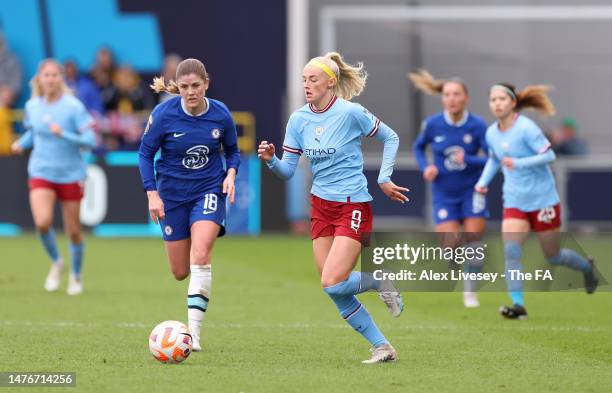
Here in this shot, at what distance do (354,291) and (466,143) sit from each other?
492cm

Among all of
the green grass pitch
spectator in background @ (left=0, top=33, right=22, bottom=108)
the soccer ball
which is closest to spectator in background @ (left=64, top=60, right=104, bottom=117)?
spectator in background @ (left=0, top=33, right=22, bottom=108)

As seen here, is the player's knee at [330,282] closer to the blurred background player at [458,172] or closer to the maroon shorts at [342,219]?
the maroon shorts at [342,219]

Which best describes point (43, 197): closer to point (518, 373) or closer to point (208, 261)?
point (208, 261)

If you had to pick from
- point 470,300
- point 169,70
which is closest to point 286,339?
point 470,300

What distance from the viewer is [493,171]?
12531mm

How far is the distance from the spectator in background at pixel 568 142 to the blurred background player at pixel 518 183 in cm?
1169

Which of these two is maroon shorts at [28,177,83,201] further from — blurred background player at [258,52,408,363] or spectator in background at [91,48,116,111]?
spectator in background at [91,48,116,111]

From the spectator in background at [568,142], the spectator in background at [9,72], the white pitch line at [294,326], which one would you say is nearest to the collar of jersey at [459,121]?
the white pitch line at [294,326]

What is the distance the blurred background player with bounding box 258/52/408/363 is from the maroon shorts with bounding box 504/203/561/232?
11.0ft

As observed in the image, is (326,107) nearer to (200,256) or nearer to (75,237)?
(200,256)

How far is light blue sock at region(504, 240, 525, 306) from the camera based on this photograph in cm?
1212

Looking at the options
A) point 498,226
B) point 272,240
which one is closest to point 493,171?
point 272,240

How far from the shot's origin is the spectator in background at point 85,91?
77.1 ft

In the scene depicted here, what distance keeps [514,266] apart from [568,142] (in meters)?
12.1
